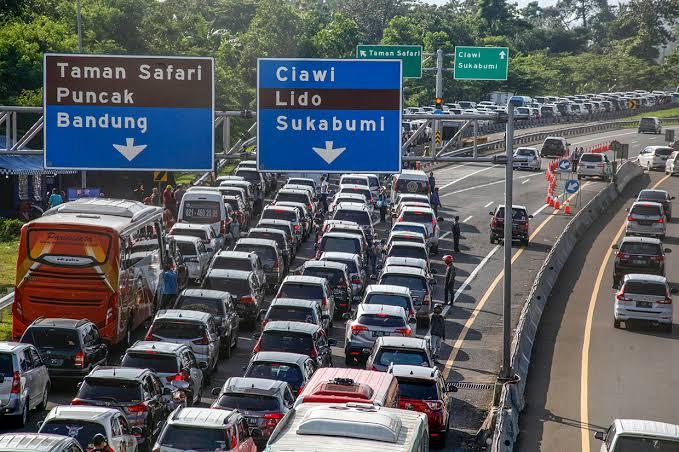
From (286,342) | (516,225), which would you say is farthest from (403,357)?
(516,225)

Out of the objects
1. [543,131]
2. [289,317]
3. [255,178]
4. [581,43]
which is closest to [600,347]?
[289,317]

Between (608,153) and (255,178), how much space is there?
3790 cm

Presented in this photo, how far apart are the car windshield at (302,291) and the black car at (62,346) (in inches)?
306

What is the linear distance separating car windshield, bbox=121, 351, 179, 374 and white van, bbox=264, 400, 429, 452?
31.9 feet

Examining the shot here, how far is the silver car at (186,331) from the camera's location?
1148 inches

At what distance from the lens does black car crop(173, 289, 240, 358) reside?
32.0 m

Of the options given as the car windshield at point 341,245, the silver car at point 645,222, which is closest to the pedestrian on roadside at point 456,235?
the silver car at point 645,222

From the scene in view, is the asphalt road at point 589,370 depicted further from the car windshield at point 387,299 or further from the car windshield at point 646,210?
the car windshield at point 646,210

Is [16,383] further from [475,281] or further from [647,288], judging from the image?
[475,281]

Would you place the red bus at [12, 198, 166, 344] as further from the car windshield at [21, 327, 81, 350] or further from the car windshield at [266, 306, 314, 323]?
the car windshield at [266, 306, 314, 323]

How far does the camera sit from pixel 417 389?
2544 cm

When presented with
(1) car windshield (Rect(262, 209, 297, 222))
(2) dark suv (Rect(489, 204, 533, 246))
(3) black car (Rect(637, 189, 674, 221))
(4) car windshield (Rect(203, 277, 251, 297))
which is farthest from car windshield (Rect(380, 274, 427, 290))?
(3) black car (Rect(637, 189, 674, 221))

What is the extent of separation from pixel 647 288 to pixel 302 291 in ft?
34.7

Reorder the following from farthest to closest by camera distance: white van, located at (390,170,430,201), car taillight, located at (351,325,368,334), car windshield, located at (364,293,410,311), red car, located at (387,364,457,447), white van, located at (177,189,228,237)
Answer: white van, located at (390,170,430,201) → white van, located at (177,189,228,237) → car windshield, located at (364,293,410,311) → car taillight, located at (351,325,368,334) → red car, located at (387,364,457,447)
